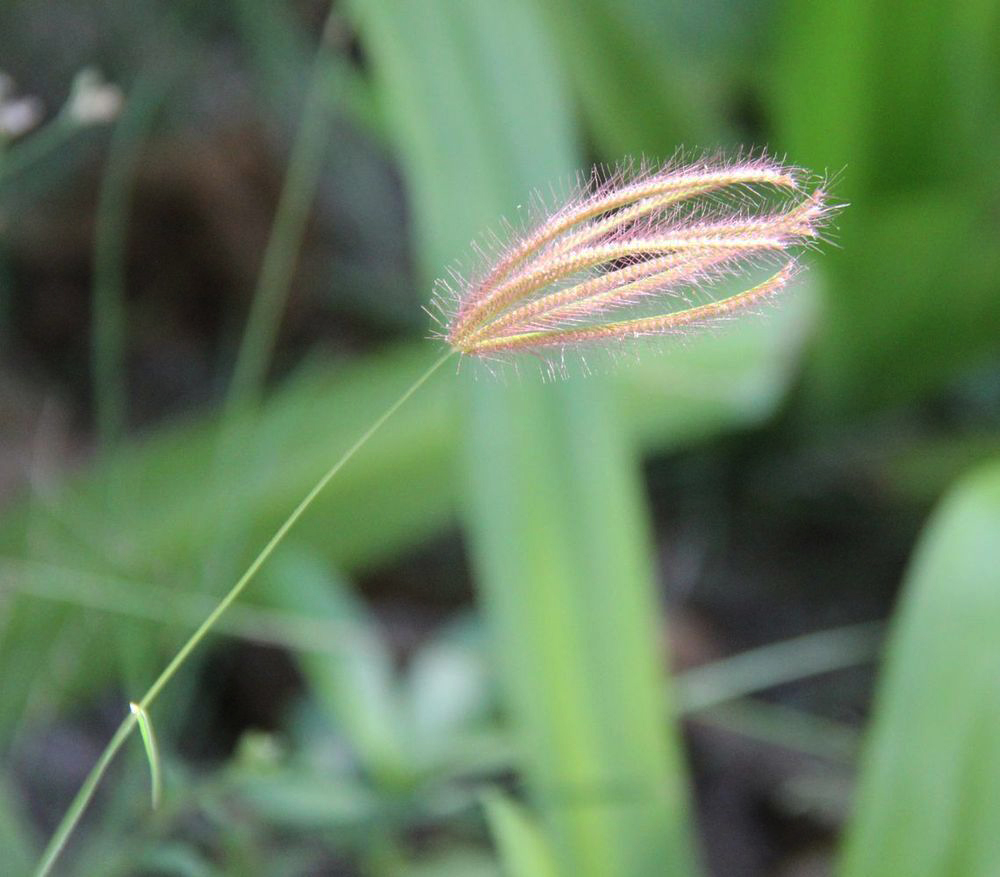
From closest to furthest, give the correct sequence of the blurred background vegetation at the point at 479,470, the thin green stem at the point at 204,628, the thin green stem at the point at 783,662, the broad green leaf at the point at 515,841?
the thin green stem at the point at 204,628 < the broad green leaf at the point at 515,841 < the blurred background vegetation at the point at 479,470 < the thin green stem at the point at 783,662

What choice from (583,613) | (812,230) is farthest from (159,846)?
(812,230)

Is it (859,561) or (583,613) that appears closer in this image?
(583,613)

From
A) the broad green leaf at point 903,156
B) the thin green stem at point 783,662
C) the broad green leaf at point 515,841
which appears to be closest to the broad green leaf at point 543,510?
the broad green leaf at point 515,841

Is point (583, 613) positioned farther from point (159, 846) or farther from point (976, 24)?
point (976, 24)

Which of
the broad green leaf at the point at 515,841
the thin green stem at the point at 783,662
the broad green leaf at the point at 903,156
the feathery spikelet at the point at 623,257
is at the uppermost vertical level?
the broad green leaf at the point at 903,156

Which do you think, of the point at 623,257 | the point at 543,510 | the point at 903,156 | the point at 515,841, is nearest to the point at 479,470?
the point at 543,510

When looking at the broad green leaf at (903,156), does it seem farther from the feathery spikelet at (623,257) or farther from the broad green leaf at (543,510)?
the feathery spikelet at (623,257)
